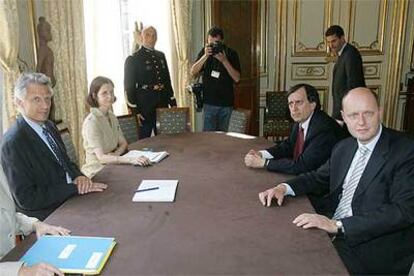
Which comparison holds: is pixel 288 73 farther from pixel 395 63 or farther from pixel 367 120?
pixel 367 120

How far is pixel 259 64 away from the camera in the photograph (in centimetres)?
589

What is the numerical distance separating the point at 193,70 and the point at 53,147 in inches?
97.5

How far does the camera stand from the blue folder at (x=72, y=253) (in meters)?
1.48

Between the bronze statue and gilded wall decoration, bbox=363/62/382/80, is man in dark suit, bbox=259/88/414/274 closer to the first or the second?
the bronze statue

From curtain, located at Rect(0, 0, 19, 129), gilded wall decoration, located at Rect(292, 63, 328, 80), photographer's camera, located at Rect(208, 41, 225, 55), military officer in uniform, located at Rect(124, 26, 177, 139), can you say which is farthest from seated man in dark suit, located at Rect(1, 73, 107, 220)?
gilded wall decoration, located at Rect(292, 63, 328, 80)

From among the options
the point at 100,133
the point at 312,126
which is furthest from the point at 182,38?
the point at 312,126

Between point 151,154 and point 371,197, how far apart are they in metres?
1.55

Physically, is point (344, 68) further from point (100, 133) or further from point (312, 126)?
point (100, 133)

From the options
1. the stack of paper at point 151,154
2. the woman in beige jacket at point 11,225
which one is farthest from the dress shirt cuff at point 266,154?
the woman in beige jacket at point 11,225

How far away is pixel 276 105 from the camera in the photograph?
5.71m

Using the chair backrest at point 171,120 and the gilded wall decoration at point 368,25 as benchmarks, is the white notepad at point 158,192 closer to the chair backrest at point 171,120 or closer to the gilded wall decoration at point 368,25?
the chair backrest at point 171,120

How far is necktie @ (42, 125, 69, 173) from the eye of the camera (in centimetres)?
240

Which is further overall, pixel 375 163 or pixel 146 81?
pixel 146 81

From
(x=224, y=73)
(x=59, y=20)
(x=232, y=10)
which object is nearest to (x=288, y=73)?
(x=232, y=10)
